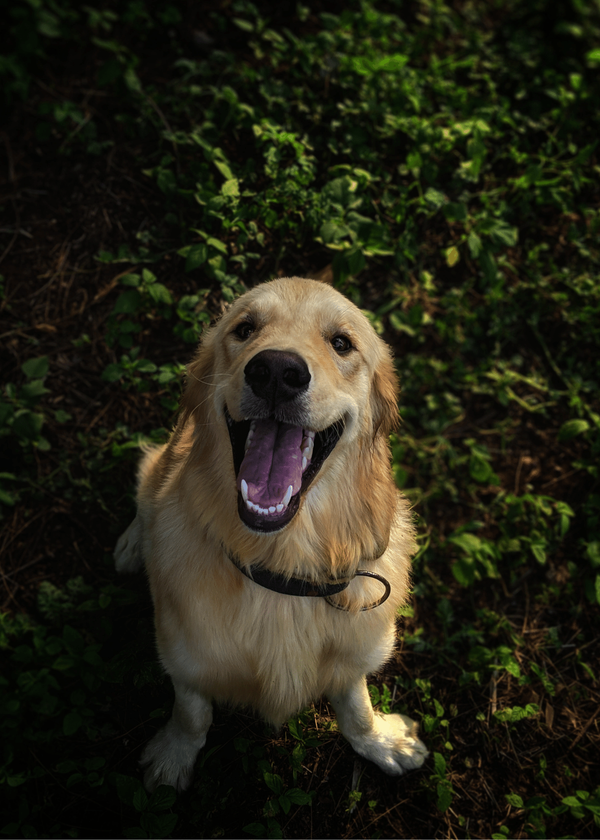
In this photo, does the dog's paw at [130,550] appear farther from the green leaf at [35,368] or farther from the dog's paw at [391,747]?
the dog's paw at [391,747]

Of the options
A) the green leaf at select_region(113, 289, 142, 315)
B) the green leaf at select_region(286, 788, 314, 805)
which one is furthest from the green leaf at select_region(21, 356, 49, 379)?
the green leaf at select_region(286, 788, 314, 805)

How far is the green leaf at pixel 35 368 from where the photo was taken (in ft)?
10.6

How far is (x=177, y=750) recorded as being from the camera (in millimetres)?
2480

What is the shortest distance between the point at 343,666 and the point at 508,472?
6.74 ft

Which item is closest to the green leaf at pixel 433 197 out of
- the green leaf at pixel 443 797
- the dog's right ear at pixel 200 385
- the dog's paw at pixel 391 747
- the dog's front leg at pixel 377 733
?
the dog's right ear at pixel 200 385

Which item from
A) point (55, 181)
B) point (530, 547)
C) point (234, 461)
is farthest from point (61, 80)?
point (530, 547)

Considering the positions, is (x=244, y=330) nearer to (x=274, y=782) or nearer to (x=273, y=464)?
(x=273, y=464)

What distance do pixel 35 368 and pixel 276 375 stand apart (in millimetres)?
2046

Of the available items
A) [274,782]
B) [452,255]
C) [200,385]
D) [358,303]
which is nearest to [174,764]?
[274,782]

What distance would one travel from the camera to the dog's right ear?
7.51 ft

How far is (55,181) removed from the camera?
373 cm

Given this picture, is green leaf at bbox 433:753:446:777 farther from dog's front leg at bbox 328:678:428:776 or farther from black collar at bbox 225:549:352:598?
black collar at bbox 225:549:352:598

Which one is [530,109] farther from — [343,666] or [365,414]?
[343,666]

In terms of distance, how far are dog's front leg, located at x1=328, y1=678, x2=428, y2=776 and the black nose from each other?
138 cm
